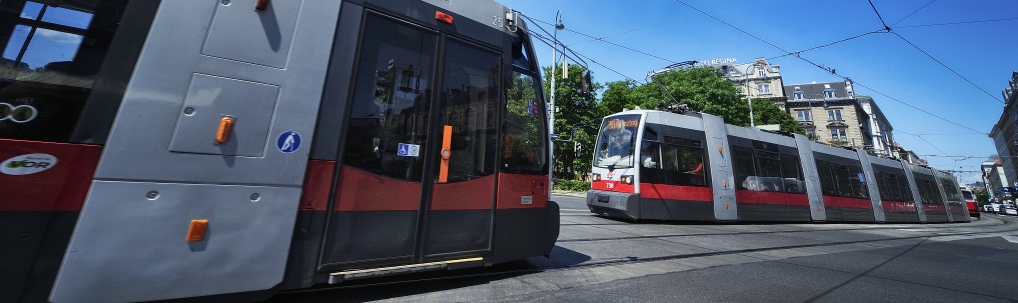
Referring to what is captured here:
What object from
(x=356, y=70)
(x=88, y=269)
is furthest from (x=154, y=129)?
(x=356, y=70)

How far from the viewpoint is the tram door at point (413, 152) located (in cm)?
289

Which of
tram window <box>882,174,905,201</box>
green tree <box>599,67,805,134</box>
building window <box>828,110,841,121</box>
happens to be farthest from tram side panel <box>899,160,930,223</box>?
building window <box>828,110,841,121</box>

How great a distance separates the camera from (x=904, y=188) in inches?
708

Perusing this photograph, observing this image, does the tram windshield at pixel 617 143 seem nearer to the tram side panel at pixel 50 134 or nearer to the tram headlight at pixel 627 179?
the tram headlight at pixel 627 179

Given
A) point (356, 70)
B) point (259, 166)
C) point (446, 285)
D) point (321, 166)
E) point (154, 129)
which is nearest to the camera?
point (154, 129)

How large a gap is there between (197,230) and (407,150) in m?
1.44

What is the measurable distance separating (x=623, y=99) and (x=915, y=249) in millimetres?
24113

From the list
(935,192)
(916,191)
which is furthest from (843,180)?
(935,192)

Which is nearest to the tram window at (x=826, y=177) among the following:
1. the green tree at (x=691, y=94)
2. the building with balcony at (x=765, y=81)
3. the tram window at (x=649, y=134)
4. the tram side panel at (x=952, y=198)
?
the tram window at (x=649, y=134)

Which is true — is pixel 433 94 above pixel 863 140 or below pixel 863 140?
below

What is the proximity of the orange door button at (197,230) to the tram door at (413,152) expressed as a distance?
709 millimetres

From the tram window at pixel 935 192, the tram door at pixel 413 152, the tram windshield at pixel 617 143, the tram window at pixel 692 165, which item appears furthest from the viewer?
the tram window at pixel 935 192

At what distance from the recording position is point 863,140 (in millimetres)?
59188

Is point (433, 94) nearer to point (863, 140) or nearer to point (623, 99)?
point (623, 99)
